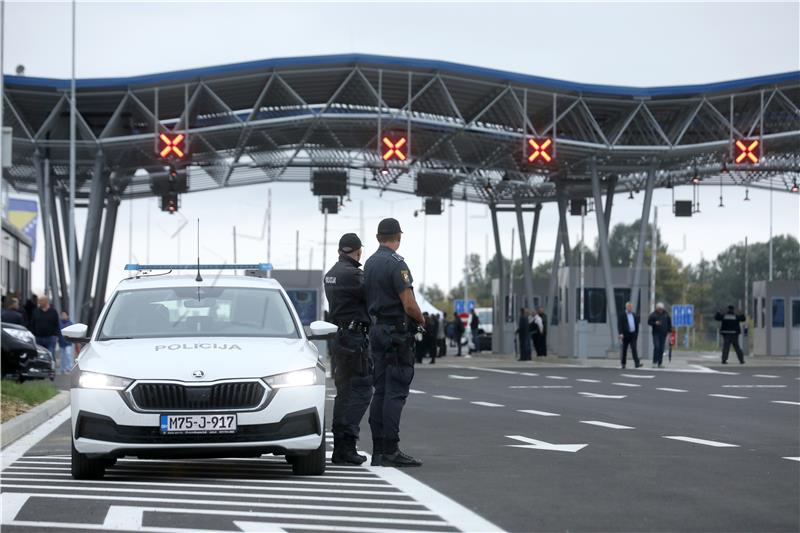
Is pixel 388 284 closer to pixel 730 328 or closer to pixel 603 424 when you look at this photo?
pixel 603 424

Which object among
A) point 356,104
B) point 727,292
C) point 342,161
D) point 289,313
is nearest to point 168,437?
point 289,313

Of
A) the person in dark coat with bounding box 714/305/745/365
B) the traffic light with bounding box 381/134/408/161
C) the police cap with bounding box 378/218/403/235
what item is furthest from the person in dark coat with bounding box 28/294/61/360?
the police cap with bounding box 378/218/403/235

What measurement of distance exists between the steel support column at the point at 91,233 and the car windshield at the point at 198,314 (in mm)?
37339

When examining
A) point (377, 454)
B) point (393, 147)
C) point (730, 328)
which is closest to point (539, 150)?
point (393, 147)

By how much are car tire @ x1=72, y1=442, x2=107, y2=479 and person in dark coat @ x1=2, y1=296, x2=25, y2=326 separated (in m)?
19.5

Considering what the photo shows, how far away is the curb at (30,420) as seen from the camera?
15.6 meters

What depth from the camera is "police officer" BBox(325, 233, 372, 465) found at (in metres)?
12.2

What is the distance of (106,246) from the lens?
6488 centimetres

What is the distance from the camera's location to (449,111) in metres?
50.3

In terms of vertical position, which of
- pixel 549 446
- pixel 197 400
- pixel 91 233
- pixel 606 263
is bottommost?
pixel 549 446

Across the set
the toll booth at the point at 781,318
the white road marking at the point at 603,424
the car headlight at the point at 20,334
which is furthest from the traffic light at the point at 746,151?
the white road marking at the point at 603,424

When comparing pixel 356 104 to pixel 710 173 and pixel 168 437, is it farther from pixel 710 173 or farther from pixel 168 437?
pixel 168 437

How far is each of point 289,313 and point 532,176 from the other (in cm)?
4920

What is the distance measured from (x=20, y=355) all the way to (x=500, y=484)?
19447 millimetres
